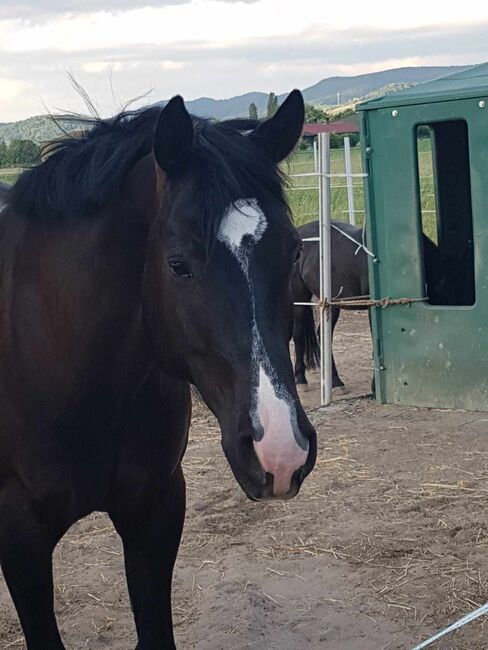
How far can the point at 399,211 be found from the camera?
6.46 metres

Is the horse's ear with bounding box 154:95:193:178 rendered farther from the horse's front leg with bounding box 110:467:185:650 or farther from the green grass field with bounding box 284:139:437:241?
the green grass field with bounding box 284:139:437:241

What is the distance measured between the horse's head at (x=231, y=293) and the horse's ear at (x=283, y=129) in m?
0.10

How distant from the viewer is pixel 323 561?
3961mm

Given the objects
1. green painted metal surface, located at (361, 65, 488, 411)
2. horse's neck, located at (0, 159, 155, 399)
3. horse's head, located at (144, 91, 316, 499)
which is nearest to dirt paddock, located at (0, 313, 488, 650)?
green painted metal surface, located at (361, 65, 488, 411)

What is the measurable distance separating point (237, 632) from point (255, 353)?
1828mm

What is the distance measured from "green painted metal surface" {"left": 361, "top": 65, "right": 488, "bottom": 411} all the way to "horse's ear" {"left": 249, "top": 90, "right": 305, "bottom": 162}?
4.07m

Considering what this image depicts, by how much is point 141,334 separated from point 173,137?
0.53 m

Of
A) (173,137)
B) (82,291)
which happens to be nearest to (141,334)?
(82,291)

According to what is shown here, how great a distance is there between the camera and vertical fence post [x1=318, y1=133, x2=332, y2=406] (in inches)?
272

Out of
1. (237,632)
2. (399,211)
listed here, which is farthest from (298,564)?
(399,211)

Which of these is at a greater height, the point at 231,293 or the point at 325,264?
the point at 231,293

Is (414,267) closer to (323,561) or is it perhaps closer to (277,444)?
(323,561)

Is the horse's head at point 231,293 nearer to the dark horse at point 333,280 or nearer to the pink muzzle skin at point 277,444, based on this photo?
the pink muzzle skin at point 277,444

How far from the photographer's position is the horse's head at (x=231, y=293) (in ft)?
6.00
